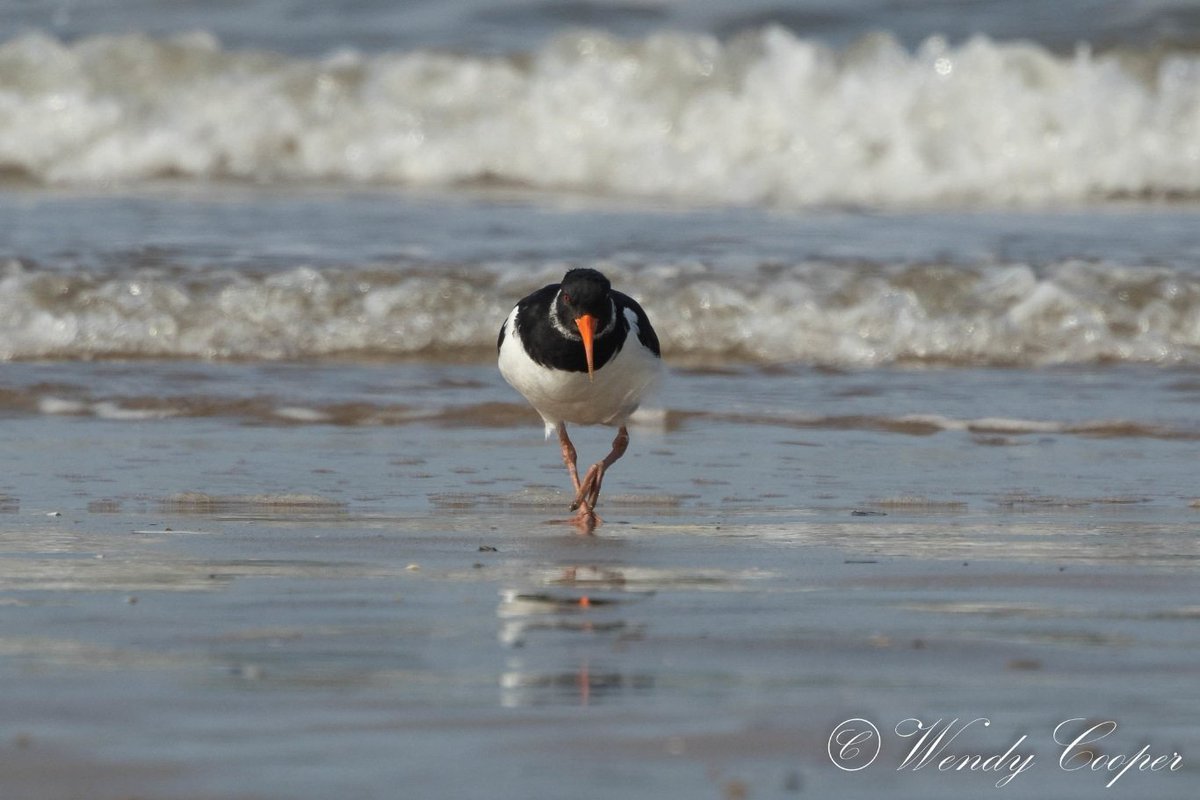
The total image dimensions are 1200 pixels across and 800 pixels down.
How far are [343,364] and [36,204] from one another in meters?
4.53

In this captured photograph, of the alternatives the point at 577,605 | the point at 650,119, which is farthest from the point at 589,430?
the point at 650,119

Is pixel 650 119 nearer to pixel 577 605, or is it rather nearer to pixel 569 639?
pixel 577 605

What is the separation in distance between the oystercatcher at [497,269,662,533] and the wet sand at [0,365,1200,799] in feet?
0.79

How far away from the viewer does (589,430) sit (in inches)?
292

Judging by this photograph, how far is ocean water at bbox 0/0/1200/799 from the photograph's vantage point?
10.1 feet

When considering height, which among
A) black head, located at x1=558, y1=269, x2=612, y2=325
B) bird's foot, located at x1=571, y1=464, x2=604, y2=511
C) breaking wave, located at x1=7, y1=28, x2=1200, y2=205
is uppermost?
breaking wave, located at x1=7, y1=28, x2=1200, y2=205

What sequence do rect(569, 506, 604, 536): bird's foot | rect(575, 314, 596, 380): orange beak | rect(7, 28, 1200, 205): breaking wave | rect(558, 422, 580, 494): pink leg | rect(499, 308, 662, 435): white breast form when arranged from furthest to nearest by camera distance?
rect(7, 28, 1200, 205): breaking wave
rect(558, 422, 580, 494): pink leg
rect(499, 308, 662, 435): white breast
rect(575, 314, 596, 380): orange beak
rect(569, 506, 604, 536): bird's foot

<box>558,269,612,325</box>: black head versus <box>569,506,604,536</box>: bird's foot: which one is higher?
<box>558,269,612,325</box>: black head

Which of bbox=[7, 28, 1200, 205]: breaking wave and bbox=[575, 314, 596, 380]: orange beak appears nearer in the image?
bbox=[575, 314, 596, 380]: orange beak

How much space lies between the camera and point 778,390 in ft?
25.1

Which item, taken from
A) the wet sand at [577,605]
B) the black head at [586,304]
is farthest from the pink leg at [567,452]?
the black head at [586,304]

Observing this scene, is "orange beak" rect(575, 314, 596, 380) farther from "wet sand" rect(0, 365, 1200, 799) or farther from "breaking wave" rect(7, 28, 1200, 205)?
"breaking wave" rect(7, 28, 1200, 205)

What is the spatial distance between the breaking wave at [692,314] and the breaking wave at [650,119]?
3936 mm
